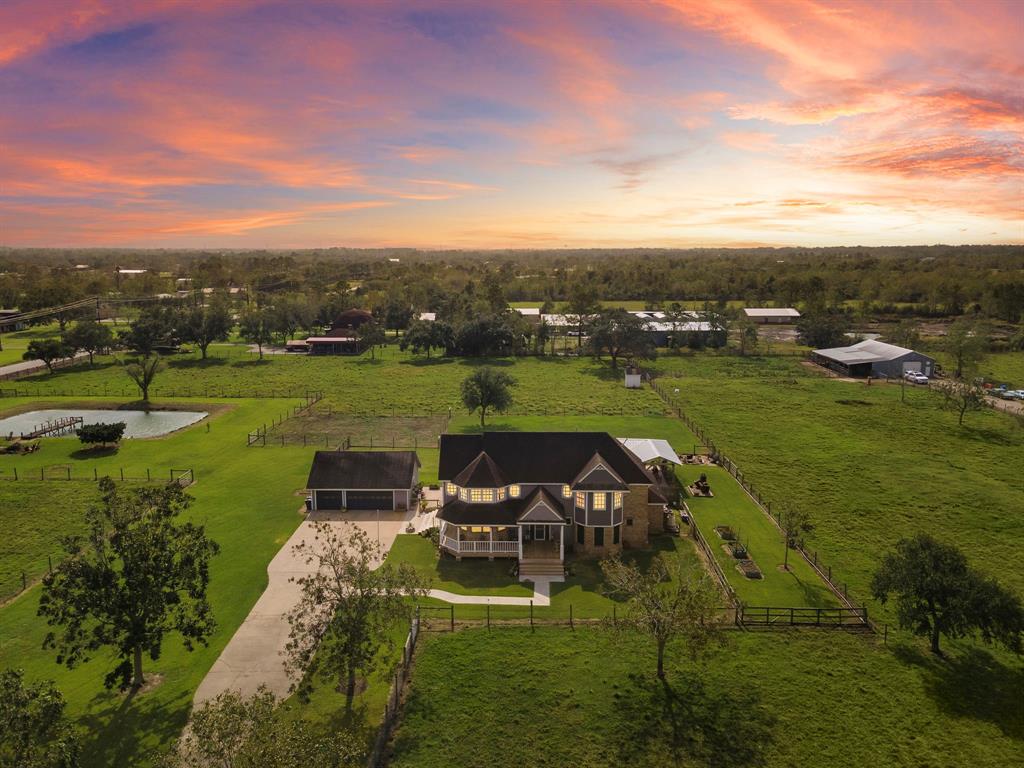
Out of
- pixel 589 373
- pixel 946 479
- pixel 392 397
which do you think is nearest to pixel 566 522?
pixel 946 479

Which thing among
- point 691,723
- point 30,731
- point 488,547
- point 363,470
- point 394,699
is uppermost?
point 30,731

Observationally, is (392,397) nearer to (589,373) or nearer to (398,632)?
(589,373)

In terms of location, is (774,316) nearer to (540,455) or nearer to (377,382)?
(377,382)

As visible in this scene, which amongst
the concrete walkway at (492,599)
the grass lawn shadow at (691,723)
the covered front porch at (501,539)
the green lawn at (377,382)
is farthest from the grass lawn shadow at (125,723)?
the green lawn at (377,382)

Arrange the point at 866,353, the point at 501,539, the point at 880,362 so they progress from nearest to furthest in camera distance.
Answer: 1. the point at 501,539
2. the point at 880,362
3. the point at 866,353

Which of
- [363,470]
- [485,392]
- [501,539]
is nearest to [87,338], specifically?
[485,392]
